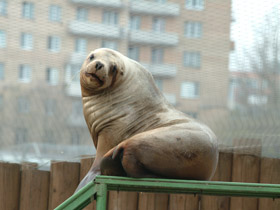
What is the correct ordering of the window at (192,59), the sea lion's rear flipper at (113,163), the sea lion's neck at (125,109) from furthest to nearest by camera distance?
the window at (192,59), the sea lion's neck at (125,109), the sea lion's rear flipper at (113,163)

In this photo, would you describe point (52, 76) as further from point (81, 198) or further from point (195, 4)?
point (81, 198)

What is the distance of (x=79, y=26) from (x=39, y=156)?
1.04 meters

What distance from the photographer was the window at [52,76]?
345 cm

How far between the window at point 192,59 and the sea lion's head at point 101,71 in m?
1.25

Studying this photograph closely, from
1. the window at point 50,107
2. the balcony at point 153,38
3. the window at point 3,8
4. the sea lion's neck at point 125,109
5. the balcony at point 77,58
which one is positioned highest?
the window at point 3,8

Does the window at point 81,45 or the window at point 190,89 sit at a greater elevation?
the window at point 81,45

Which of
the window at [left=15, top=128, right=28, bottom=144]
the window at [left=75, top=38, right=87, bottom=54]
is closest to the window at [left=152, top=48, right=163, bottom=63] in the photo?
the window at [left=75, top=38, right=87, bottom=54]

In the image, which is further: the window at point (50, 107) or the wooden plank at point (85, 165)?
the window at point (50, 107)

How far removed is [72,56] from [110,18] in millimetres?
396

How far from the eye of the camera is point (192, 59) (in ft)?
11.7

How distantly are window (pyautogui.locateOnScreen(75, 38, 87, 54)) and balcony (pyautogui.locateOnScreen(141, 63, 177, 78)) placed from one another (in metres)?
0.49

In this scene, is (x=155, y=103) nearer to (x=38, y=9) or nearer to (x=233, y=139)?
(x=233, y=139)

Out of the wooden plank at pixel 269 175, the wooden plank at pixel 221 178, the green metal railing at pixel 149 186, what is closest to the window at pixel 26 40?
the wooden plank at pixel 221 178

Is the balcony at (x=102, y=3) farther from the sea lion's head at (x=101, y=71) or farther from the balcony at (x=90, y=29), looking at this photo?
the sea lion's head at (x=101, y=71)
